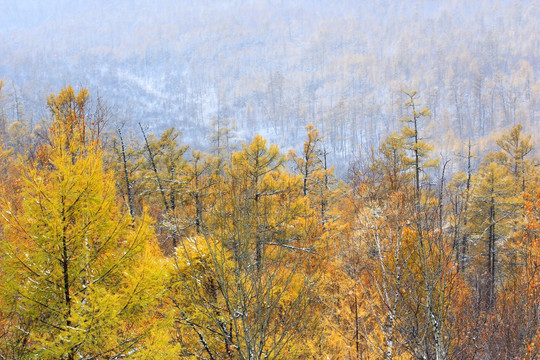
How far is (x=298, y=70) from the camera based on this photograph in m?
133

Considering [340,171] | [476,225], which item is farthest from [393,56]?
[476,225]

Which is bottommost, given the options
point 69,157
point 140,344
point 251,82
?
point 140,344

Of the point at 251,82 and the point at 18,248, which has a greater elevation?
the point at 251,82

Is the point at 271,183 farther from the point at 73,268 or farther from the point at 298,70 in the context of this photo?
the point at 298,70

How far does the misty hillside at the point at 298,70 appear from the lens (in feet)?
266

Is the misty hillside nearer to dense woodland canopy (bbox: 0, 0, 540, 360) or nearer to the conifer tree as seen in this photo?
dense woodland canopy (bbox: 0, 0, 540, 360)

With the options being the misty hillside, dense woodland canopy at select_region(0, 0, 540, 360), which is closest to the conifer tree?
dense woodland canopy at select_region(0, 0, 540, 360)

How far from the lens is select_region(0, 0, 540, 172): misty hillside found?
8094 centimetres

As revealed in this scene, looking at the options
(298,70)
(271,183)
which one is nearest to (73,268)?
(271,183)

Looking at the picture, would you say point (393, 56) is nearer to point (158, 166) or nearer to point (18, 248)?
point (158, 166)

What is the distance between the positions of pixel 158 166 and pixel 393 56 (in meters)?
126

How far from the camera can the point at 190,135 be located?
3720 inches

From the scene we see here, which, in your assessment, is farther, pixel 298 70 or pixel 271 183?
pixel 298 70


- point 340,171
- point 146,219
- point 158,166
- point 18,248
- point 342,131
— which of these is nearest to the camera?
point 18,248
